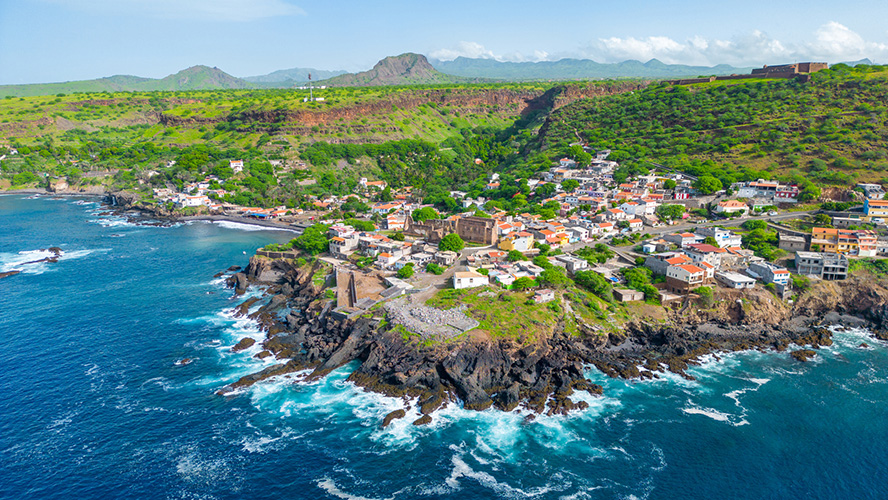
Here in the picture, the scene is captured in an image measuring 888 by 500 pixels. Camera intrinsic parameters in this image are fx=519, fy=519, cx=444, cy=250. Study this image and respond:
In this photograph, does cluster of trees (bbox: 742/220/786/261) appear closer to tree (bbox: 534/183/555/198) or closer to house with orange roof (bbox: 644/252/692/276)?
house with orange roof (bbox: 644/252/692/276)

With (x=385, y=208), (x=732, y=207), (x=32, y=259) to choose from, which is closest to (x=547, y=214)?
(x=732, y=207)

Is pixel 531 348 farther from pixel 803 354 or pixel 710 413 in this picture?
pixel 803 354

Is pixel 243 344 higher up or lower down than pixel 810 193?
lower down

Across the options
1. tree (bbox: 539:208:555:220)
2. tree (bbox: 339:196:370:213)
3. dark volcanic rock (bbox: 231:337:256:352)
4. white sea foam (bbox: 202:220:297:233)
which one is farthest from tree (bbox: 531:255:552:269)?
white sea foam (bbox: 202:220:297:233)

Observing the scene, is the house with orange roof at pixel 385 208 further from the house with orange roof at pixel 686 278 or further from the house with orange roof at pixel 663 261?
the house with orange roof at pixel 686 278

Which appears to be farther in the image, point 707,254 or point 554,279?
point 707,254

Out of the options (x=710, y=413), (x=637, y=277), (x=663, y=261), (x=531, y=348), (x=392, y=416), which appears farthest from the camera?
(x=663, y=261)

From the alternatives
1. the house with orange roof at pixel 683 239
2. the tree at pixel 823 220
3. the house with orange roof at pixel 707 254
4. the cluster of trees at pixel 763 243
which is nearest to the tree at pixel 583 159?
the house with orange roof at pixel 683 239
